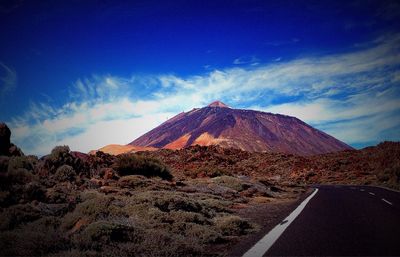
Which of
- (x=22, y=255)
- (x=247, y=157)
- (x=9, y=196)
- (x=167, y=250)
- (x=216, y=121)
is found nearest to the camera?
(x=22, y=255)

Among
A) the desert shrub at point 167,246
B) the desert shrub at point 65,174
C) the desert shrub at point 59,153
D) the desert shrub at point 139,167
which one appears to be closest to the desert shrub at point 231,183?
the desert shrub at point 139,167

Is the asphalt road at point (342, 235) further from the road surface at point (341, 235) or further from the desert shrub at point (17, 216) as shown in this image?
the desert shrub at point (17, 216)

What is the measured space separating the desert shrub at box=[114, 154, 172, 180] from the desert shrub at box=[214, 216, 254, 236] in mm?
16367

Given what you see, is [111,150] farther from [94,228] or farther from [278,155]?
[94,228]

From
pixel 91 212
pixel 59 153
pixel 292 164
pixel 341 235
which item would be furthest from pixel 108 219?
pixel 292 164

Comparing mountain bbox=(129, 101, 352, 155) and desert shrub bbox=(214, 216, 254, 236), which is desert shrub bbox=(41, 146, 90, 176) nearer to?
desert shrub bbox=(214, 216, 254, 236)

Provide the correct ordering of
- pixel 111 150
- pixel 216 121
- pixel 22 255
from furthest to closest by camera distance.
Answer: pixel 216 121
pixel 111 150
pixel 22 255

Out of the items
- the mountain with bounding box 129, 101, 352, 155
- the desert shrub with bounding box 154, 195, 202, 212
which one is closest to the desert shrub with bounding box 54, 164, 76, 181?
the desert shrub with bounding box 154, 195, 202, 212

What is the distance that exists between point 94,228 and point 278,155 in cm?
6417

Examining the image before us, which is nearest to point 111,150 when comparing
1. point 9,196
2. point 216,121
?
point 216,121

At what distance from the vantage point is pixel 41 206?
10.2m


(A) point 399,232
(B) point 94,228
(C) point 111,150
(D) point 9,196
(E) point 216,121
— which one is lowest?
(A) point 399,232

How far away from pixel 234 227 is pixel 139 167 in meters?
17.3

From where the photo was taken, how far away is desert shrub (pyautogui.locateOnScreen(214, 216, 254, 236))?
351 inches
